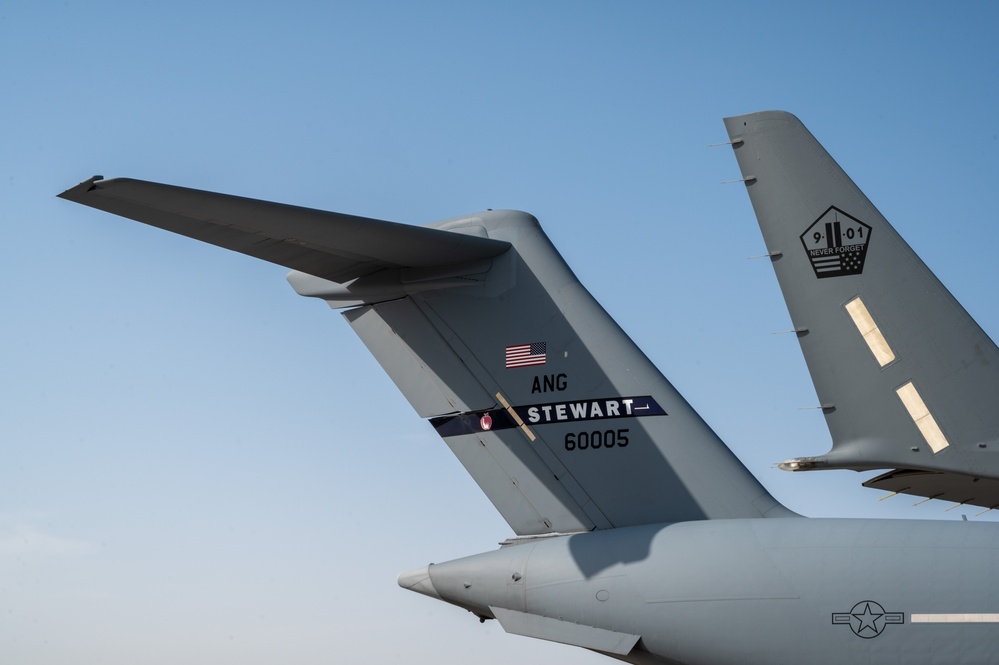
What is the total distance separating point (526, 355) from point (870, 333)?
252 centimetres

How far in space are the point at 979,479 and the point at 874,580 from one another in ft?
4.57

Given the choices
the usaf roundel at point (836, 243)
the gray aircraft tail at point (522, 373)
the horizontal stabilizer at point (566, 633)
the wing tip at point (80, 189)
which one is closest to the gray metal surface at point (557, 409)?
the gray aircraft tail at point (522, 373)

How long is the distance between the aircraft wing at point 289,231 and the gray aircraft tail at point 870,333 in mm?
2223

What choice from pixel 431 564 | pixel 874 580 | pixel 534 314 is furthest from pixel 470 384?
pixel 874 580

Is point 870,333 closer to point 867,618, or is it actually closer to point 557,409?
point 867,618

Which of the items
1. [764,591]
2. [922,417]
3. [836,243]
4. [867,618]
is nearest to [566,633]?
[764,591]

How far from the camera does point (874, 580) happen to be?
6.56 m

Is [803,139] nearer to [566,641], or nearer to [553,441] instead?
[553,441]

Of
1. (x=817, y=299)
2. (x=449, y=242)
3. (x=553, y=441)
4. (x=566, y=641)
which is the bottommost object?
(x=566, y=641)

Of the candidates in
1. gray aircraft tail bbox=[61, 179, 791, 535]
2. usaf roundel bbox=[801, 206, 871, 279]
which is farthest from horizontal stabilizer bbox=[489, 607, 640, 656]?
usaf roundel bbox=[801, 206, 871, 279]

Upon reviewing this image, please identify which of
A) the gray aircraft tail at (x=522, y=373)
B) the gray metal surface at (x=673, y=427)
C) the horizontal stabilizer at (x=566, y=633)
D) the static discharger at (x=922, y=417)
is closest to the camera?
the gray metal surface at (x=673, y=427)

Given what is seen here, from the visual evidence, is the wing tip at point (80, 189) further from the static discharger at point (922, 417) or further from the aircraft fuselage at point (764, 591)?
the static discharger at point (922, 417)

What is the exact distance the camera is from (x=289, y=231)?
698cm

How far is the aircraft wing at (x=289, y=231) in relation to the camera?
241 inches
